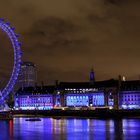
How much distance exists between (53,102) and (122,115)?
5377 cm

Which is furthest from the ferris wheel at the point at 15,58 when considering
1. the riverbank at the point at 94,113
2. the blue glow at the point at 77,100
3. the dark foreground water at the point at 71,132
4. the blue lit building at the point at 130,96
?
the blue glow at the point at 77,100

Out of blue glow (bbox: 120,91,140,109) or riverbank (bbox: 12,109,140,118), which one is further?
blue glow (bbox: 120,91,140,109)

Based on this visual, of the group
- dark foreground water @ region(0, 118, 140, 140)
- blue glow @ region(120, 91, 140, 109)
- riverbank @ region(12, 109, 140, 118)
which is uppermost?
blue glow @ region(120, 91, 140, 109)

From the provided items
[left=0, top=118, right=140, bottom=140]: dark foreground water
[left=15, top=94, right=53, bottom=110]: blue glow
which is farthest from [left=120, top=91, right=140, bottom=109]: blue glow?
[left=0, top=118, right=140, bottom=140]: dark foreground water

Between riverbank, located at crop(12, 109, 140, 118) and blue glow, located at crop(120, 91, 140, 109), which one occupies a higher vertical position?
blue glow, located at crop(120, 91, 140, 109)

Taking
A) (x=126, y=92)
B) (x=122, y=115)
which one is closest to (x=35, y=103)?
(x=126, y=92)

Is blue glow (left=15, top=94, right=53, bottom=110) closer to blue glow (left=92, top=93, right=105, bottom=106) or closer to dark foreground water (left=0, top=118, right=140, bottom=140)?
blue glow (left=92, top=93, right=105, bottom=106)

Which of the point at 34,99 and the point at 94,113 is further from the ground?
the point at 34,99

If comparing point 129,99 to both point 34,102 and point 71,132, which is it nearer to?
point 34,102

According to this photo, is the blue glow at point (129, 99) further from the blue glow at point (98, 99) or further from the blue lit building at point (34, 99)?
the blue lit building at point (34, 99)

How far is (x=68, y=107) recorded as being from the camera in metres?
155

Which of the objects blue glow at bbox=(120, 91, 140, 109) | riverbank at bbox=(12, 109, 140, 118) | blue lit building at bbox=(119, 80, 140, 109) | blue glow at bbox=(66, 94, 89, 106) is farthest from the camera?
blue glow at bbox=(66, 94, 89, 106)

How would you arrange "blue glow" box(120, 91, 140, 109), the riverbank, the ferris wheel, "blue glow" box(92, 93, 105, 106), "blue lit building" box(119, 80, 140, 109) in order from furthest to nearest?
"blue glow" box(92, 93, 105, 106) < "blue lit building" box(119, 80, 140, 109) < "blue glow" box(120, 91, 140, 109) < the riverbank < the ferris wheel

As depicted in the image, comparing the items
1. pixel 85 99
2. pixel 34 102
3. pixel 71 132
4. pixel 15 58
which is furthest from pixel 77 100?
pixel 71 132
